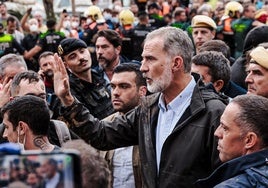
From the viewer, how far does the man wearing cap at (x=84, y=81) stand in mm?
5766

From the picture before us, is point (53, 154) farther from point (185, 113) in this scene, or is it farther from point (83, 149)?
point (185, 113)

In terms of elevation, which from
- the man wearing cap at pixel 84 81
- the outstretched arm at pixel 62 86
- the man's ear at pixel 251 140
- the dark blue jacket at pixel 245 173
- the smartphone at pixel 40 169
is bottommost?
the man wearing cap at pixel 84 81

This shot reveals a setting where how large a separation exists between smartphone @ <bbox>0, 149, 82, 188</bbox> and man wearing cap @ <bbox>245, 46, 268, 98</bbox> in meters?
3.13

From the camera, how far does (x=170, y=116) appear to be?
147 inches

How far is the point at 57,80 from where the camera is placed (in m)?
3.75

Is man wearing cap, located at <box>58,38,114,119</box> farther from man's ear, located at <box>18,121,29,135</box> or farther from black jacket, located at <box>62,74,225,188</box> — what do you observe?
man's ear, located at <box>18,121,29,135</box>

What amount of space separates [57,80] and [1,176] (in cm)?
238

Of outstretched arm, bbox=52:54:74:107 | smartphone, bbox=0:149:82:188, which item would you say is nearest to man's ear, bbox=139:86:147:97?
outstretched arm, bbox=52:54:74:107

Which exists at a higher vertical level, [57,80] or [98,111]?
[57,80]

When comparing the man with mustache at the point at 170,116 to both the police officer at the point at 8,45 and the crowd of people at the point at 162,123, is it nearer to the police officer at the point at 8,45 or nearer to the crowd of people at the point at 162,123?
the crowd of people at the point at 162,123

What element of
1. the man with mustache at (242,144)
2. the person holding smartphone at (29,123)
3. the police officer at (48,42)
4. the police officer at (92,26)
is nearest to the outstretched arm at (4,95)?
the person holding smartphone at (29,123)

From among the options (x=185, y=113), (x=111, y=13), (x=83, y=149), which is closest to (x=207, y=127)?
(x=185, y=113)

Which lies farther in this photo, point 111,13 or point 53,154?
point 111,13

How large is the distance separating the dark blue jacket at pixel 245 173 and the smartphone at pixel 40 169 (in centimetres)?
156
